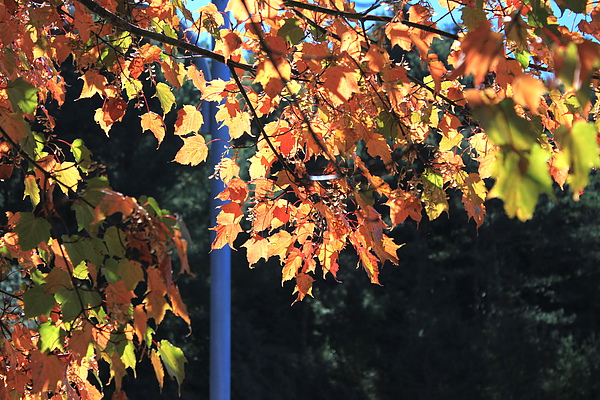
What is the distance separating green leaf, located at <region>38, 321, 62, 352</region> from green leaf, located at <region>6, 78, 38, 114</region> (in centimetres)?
39

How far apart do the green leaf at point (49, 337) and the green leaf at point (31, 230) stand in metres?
0.25

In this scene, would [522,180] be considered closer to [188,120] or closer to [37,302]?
[37,302]

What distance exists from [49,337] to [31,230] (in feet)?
0.91

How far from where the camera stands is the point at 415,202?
1.52 metres

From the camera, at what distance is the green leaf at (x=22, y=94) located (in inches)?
47.9

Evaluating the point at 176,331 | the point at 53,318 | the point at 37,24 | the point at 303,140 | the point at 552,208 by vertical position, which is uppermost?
the point at 552,208

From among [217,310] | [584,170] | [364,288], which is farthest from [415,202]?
[364,288]

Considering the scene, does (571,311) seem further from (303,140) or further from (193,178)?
(303,140)

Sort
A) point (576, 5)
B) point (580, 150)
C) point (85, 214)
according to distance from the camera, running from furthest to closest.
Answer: point (85, 214)
point (576, 5)
point (580, 150)

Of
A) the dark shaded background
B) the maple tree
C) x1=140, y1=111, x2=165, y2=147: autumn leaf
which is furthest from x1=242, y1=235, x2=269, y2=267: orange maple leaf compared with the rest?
the dark shaded background

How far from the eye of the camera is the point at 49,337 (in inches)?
50.1

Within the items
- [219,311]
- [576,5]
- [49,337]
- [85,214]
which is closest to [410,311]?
[219,311]

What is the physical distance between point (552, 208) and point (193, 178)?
3.69 meters

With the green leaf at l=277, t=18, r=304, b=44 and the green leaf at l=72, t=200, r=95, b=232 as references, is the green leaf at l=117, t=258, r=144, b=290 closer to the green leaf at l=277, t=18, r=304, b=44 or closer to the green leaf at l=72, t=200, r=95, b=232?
the green leaf at l=72, t=200, r=95, b=232
